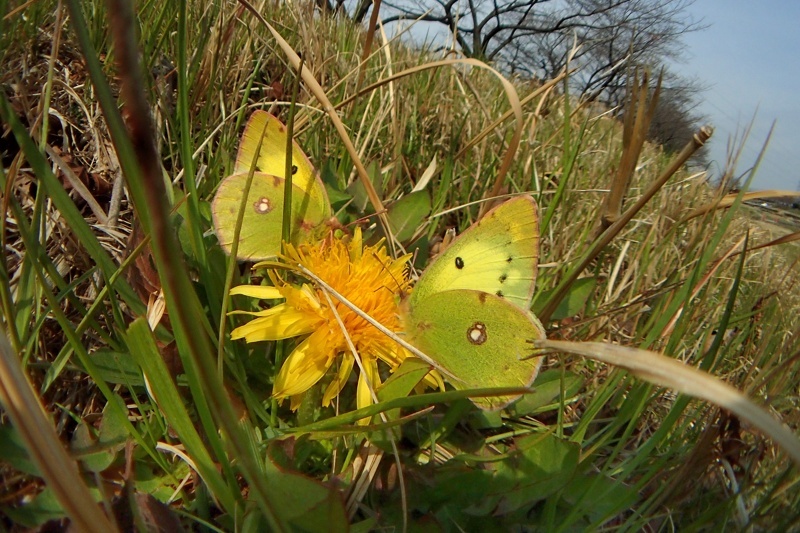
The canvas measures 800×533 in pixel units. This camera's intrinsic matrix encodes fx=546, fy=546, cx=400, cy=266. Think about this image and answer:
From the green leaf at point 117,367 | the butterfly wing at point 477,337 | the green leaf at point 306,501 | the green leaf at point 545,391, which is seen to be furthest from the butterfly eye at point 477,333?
the green leaf at point 117,367

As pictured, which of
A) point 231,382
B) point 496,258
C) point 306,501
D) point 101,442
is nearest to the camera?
point 306,501

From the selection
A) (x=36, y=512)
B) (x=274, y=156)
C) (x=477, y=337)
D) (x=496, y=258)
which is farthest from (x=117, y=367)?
(x=496, y=258)

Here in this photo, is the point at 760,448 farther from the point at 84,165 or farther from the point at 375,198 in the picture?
the point at 84,165

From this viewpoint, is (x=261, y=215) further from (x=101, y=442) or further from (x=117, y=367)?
(x=101, y=442)

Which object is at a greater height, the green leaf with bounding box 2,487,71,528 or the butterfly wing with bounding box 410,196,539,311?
the butterfly wing with bounding box 410,196,539,311

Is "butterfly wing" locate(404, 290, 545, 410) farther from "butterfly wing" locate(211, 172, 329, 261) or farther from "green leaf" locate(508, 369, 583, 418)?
"butterfly wing" locate(211, 172, 329, 261)

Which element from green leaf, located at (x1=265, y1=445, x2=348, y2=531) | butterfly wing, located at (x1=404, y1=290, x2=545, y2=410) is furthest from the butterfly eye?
green leaf, located at (x1=265, y1=445, x2=348, y2=531)

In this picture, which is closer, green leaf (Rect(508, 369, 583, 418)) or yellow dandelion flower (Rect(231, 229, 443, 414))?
yellow dandelion flower (Rect(231, 229, 443, 414))
